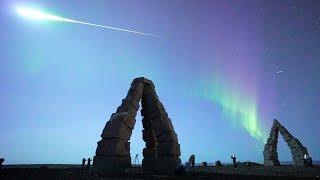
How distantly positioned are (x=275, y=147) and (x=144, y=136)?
85.6ft

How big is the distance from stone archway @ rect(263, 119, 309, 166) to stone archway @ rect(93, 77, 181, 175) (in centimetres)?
2338

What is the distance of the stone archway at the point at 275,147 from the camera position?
114ft

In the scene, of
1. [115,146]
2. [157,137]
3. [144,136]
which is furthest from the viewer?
[144,136]

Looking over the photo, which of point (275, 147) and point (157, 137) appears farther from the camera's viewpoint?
point (275, 147)

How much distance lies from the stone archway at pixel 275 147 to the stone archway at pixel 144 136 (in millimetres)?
23381

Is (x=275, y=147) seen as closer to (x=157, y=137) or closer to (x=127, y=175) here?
(x=157, y=137)

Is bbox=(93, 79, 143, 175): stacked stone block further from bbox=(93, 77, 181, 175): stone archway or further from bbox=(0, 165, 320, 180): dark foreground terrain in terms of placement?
bbox=(0, 165, 320, 180): dark foreground terrain

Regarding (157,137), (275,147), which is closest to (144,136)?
(157,137)

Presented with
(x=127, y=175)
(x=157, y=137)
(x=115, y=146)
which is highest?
(x=157, y=137)

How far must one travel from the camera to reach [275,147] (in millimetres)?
38656

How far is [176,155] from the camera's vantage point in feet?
60.5

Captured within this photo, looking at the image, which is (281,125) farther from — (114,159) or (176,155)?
(114,159)

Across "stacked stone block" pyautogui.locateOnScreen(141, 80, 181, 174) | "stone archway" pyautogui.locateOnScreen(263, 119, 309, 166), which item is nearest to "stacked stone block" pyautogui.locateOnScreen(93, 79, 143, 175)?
"stacked stone block" pyautogui.locateOnScreen(141, 80, 181, 174)

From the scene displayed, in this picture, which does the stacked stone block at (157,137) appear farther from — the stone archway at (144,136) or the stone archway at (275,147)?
the stone archway at (275,147)
